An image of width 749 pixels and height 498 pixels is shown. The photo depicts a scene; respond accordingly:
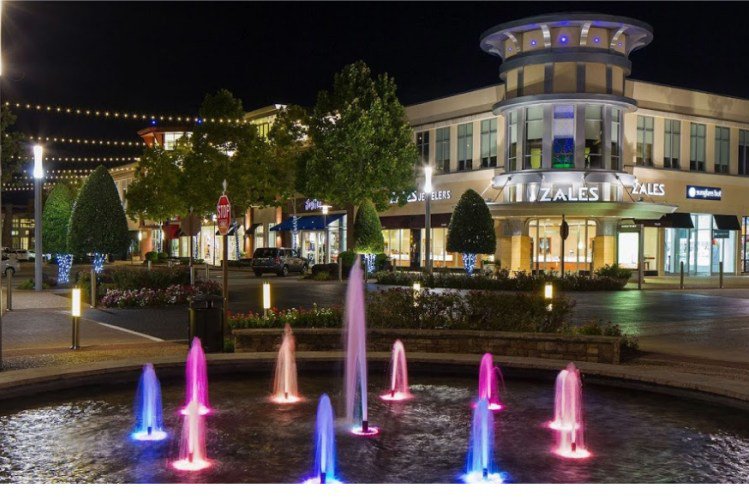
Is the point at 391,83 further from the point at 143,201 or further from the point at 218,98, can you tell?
the point at 143,201

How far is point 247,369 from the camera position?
13.0 metres

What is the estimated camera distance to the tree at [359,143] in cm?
4606

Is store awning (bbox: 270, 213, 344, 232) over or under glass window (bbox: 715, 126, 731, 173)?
under

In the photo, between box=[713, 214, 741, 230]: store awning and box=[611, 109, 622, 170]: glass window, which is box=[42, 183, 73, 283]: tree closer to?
box=[611, 109, 622, 170]: glass window

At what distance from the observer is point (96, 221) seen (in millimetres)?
31734

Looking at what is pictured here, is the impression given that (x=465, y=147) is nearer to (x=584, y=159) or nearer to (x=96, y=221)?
(x=584, y=159)

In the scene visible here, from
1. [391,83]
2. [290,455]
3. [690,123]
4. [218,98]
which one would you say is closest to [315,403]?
[290,455]

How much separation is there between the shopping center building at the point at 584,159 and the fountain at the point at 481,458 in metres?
34.0

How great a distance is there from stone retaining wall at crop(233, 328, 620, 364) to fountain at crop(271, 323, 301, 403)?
2.76 feet

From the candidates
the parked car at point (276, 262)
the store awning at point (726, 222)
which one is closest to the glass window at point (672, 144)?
the store awning at point (726, 222)

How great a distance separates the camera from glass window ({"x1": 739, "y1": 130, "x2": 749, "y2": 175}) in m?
53.2

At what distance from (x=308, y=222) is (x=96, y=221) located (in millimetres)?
31378

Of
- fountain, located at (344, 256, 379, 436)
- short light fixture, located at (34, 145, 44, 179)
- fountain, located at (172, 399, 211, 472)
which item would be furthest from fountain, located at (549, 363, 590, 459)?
short light fixture, located at (34, 145, 44, 179)

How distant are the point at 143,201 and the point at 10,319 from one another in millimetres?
55898
